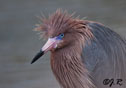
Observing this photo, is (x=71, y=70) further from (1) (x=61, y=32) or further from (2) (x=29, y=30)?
(2) (x=29, y=30)

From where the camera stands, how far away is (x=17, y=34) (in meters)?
7.82

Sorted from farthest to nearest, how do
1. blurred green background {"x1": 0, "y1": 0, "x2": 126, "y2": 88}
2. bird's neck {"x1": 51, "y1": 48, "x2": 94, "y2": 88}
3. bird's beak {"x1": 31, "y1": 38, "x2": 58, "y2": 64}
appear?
1. blurred green background {"x1": 0, "y1": 0, "x2": 126, "y2": 88}
2. bird's neck {"x1": 51, "y1": 48, "x2": 94, "y2": 88}
3. bird's beak {"x1": 31, "y1": 38, "x2": 58, "y2": 64}

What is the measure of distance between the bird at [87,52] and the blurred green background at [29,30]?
84.0 inches

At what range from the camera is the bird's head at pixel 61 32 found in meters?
3.73

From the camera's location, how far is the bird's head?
147 inches

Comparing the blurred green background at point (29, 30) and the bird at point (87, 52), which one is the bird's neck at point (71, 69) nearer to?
the bird at point (87, 52)

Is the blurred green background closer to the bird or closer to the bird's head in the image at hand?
the bird

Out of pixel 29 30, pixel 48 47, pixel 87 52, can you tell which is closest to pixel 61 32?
pixel 48 47

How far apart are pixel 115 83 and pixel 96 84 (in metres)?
0.19

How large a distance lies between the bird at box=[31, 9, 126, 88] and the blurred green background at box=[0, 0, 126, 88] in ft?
7.00

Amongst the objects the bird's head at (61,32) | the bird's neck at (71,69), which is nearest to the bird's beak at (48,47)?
the bird's head at (61,32)

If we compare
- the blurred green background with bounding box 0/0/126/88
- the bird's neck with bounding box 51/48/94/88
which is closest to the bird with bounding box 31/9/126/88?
the bird's neck with bounding box 51/48/94/88

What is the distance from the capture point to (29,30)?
7891 millimetres

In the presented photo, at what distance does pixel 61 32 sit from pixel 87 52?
30 centimetres
